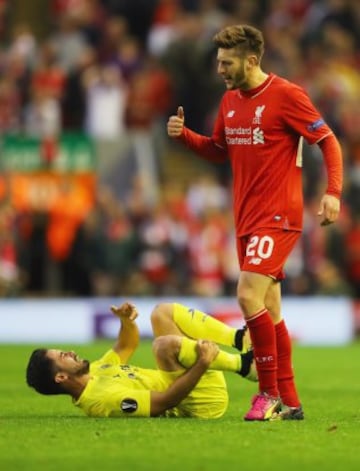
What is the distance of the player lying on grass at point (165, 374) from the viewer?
31.4 feet

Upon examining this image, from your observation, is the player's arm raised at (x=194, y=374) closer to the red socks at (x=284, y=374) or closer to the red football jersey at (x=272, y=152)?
the red socks at (x=284, y=374)

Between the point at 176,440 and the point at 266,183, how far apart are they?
200 cm

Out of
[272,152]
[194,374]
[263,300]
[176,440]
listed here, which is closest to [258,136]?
[272,152]

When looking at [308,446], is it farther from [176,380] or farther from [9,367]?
[9,367]

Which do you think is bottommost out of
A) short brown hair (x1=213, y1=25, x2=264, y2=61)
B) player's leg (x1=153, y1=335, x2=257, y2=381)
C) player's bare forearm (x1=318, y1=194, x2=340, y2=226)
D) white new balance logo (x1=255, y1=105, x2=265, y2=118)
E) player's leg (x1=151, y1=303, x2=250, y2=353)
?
player's leg (x1=153, y1=335, x2=257, y2=381)

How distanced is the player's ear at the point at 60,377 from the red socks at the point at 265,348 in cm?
124

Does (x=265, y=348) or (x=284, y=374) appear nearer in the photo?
(x=265, y=348)

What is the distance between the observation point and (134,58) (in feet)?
77.5

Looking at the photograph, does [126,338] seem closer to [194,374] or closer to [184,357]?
[184,357]

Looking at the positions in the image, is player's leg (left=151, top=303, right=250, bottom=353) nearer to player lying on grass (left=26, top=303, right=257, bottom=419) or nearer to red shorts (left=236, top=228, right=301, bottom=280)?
player lying on grass (left=26, top=303, right=257, bottom=419)

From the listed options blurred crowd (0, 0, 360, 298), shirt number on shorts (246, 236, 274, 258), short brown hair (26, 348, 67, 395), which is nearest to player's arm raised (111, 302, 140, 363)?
short brown hair (26, 348, 67, 395)

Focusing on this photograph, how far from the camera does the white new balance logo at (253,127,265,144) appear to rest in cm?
975

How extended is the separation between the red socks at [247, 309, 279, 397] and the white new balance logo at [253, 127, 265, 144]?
1108 mm

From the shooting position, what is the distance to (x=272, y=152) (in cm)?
973
